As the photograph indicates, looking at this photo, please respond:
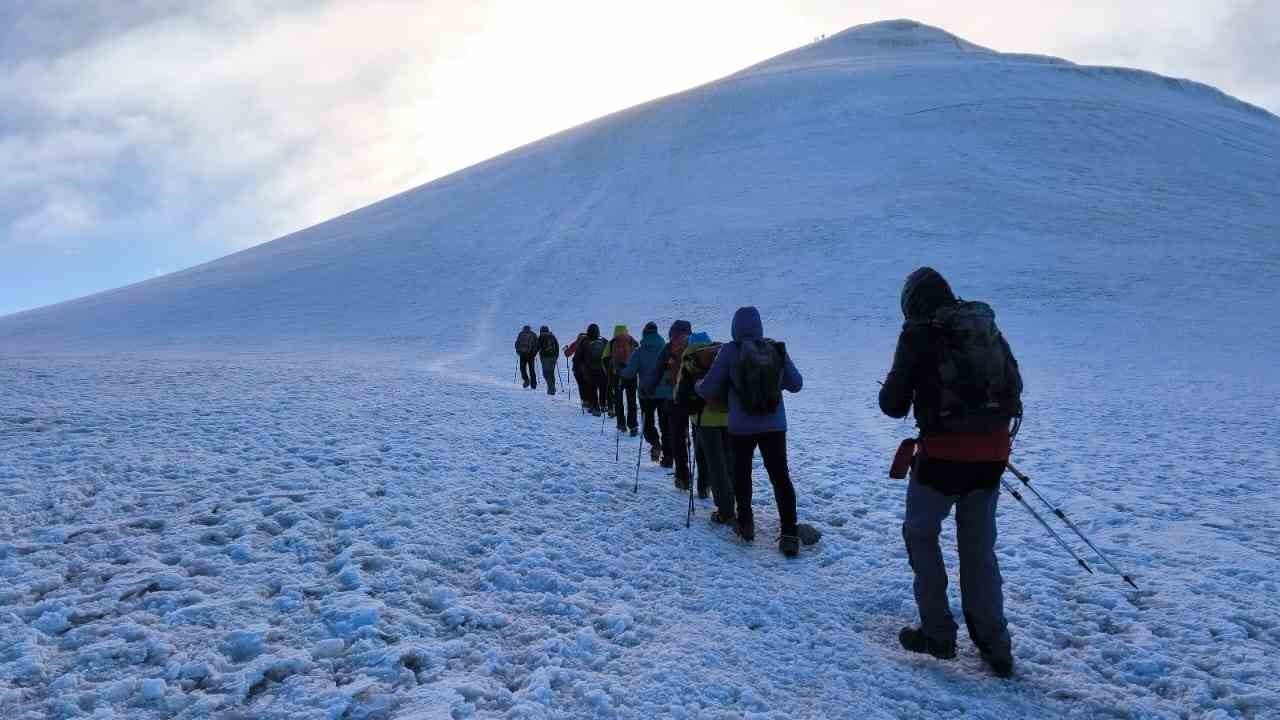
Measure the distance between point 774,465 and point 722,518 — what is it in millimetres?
1143

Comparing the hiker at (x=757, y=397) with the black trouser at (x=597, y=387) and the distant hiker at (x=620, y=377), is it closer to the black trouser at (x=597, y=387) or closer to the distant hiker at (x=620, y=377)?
the distant hiker at (x=620, y=377)

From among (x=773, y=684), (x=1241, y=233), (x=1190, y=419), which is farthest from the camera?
(x=1241, y=233)

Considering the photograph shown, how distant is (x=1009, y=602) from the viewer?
5.44 meters

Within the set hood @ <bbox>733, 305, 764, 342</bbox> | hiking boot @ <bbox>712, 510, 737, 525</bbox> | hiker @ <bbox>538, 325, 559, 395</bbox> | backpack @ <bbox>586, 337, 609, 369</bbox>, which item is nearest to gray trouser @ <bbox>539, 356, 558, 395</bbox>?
hiker @ <bbox>538, 325, 559, 395</bbox>

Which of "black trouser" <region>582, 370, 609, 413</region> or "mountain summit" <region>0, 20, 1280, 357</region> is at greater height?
"mountain summit" <region>0, 20, 1280, 357</region>

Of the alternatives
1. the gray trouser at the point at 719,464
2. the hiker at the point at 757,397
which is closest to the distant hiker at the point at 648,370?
Answer: the gray trouser at the point at 719,464

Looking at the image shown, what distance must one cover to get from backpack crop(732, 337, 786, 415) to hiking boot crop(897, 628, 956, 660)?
2.17 meters

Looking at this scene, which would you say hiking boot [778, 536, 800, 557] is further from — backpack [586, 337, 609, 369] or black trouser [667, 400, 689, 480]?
backpack [586, 337, 609, 369]

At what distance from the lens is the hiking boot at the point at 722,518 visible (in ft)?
23.2

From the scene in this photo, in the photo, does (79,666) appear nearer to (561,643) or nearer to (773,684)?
(561,643)

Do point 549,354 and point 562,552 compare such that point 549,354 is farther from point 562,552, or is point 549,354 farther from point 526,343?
point 562,552

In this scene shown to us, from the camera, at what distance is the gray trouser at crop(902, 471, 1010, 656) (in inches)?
167

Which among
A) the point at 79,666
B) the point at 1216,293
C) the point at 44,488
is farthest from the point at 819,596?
the point at 1216,293

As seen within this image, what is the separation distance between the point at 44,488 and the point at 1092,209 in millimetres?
51523
